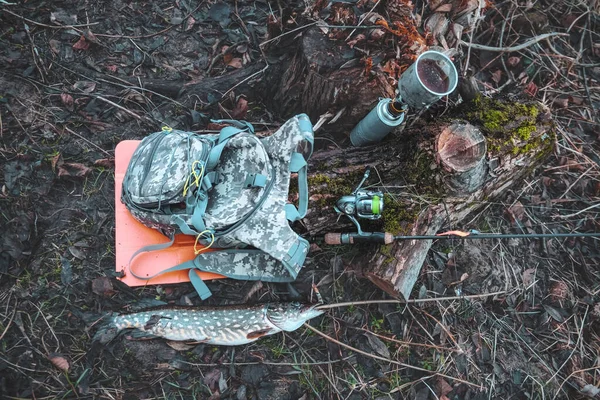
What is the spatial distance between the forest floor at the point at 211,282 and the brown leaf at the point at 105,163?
0.01 metres

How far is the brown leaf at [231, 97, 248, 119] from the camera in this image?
3510 mm

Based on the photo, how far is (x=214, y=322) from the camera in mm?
3178

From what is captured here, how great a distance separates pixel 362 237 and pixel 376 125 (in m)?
0.79

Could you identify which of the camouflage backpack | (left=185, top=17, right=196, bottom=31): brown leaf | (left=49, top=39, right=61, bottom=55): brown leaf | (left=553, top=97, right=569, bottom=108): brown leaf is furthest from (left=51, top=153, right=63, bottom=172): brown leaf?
(left=553, top=97, right=569, bottom=108): brown leaf

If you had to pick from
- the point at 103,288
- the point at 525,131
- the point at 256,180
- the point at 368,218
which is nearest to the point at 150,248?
the point at 103,288

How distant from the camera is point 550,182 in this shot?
3971mm

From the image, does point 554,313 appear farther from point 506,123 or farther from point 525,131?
point 506,123

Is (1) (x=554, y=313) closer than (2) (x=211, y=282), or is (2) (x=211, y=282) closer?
(2) (x=211, y=282)

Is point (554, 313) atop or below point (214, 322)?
below

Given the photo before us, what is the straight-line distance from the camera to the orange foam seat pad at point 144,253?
10.4 feet

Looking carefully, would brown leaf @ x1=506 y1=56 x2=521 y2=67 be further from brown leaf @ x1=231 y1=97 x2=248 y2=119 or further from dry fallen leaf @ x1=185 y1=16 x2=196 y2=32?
dry fallen leaf @ x1=185 y1=16 x2=196 y2=32

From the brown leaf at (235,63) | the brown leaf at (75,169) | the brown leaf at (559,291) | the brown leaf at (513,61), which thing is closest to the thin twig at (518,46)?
the brown leaf at (513,61)

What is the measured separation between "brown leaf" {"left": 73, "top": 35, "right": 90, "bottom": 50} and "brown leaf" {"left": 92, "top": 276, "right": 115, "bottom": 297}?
196cm

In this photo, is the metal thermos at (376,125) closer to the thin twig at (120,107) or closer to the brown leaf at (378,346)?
the brown leaf at (378,346)
